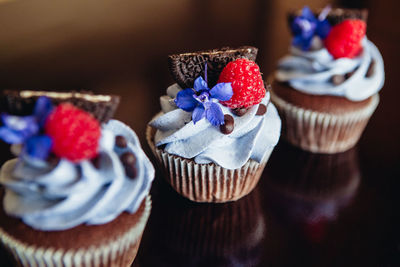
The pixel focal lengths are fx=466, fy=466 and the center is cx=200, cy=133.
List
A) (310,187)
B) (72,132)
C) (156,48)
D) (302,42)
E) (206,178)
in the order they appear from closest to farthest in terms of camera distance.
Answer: (72,132)
(206,178)
(310,187)
(302,42)
(156,48)

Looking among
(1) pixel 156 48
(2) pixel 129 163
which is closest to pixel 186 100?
(2) pixel 129 163

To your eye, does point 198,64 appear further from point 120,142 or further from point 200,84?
point 120,142

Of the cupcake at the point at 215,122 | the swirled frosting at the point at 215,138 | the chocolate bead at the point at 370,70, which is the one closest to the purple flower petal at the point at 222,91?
the cupcake at the point at 215,122

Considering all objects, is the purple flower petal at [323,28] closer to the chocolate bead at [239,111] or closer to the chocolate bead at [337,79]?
the chocolate bead at [337,79]

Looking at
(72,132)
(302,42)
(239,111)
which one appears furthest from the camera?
(302,42)

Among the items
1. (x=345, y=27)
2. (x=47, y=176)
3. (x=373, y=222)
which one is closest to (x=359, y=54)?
(x=345, y=27)
